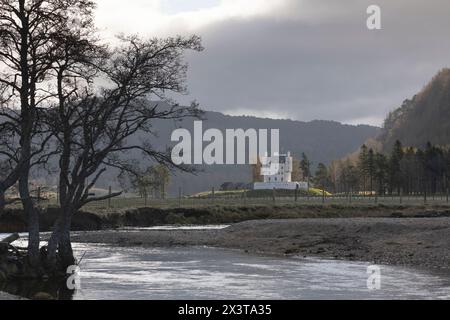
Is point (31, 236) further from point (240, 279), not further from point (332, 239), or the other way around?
point (332, 239)

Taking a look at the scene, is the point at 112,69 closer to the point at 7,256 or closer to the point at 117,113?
the point at 117,113

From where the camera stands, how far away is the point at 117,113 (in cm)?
3884

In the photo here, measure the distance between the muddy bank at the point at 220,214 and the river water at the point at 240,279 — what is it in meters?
32.6

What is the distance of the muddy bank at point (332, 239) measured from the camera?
40.5 meters

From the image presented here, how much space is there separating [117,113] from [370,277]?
1701 cm

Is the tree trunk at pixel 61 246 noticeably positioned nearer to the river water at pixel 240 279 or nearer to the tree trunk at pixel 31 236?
the tree trunk at pixel 31 236

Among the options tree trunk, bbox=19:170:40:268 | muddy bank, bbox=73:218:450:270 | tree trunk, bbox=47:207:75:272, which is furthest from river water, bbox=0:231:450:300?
muddy bank, bbox=73:218:450:270

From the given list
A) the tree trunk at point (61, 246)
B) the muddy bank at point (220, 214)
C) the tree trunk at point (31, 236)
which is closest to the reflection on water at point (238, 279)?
the tree trunk at point (61, 246)

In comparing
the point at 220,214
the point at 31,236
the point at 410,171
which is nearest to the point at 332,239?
the point at 31,236

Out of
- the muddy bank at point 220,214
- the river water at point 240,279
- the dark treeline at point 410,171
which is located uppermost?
the dark treeline at point 410,171

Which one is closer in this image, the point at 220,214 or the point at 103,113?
the point at 103,113

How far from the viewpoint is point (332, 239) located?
4850 cm

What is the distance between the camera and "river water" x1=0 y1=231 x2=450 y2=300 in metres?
26.0

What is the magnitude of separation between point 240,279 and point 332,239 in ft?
62.0
